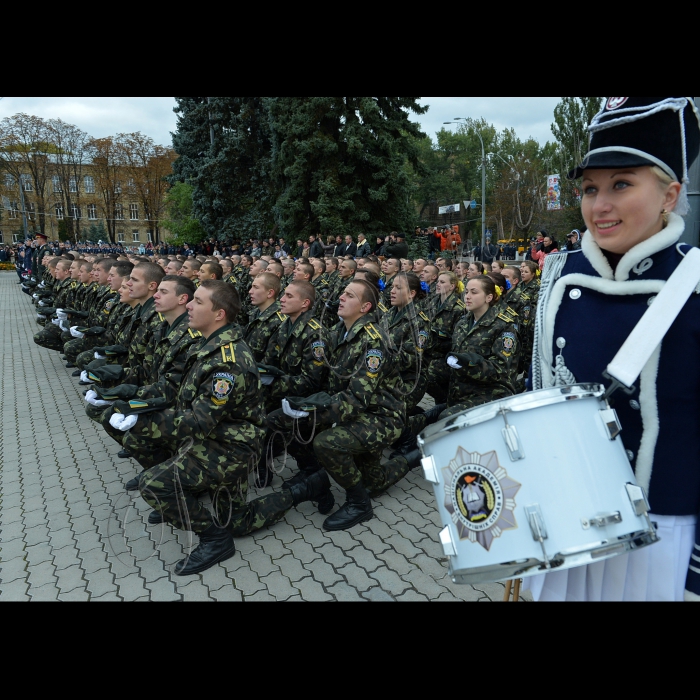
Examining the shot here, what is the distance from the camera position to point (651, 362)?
1.71 m

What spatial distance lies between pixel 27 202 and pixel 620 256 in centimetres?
5530

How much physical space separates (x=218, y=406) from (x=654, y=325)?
9.44 ft

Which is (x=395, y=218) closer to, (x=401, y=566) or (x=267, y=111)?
(x=267, y=111)

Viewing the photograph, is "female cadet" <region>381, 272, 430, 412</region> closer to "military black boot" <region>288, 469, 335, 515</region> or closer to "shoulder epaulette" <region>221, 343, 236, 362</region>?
"military black boot" <region>288, 469, 335, 515</region>

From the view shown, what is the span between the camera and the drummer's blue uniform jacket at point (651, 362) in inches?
66.6

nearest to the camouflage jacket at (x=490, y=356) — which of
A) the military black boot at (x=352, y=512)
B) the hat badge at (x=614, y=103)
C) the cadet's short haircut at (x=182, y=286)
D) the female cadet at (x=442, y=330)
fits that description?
the female cadet at (x=442, y=330)

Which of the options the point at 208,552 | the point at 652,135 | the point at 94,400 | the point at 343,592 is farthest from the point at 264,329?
the point at 652,135

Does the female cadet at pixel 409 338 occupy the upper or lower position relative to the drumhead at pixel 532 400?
lower

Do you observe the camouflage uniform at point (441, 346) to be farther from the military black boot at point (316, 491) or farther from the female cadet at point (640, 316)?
the female cadet at point (640, 316)

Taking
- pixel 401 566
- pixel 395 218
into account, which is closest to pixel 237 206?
pixel 395 218

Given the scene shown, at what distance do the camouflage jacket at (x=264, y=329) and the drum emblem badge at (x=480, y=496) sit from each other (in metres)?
4.09

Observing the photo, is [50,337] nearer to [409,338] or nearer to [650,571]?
[409,338]

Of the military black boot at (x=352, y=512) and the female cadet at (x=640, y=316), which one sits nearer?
the female cadet at (x=640, y=316)

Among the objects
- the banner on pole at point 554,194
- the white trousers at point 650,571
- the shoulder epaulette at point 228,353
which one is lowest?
the white trousers at point 650,571
